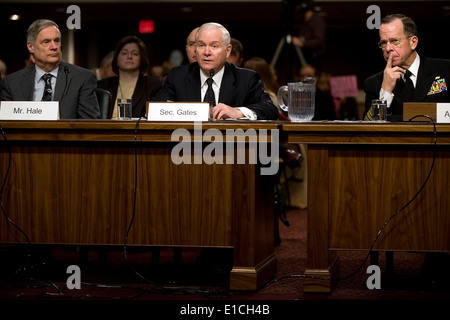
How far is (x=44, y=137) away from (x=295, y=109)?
1.11m

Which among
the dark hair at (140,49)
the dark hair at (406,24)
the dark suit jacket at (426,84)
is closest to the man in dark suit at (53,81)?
the dark hair at (140,49)

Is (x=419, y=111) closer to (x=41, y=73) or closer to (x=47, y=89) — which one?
(x=47, y=89)

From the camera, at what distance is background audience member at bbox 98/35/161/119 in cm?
475

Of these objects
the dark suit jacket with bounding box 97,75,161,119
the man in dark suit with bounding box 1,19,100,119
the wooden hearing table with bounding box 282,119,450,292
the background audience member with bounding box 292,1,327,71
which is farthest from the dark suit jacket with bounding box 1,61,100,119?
the background audience member with bounding box 292,1,327,71

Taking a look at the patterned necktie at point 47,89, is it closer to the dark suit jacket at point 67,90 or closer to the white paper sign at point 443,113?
the dark suit jacket at point 67,90

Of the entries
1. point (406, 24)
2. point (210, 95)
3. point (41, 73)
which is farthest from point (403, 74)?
point (41, 73)

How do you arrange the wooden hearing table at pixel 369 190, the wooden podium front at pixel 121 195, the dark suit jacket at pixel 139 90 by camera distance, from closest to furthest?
the wooden hearing table at pixel 369 190 < the wooden podium front at pixel 121 195 < the dark suit jacket at pixel 139 90

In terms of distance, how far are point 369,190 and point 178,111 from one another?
861 millimetres

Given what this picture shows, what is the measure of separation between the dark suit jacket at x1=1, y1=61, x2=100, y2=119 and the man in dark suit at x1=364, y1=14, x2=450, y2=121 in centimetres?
143

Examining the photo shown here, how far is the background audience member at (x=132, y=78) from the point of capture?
187 inches

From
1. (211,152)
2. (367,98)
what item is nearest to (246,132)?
(211,152)

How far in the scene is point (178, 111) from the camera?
3.01m

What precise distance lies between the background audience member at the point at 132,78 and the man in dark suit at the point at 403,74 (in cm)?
168

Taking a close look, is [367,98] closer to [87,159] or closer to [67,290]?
[87,159]
